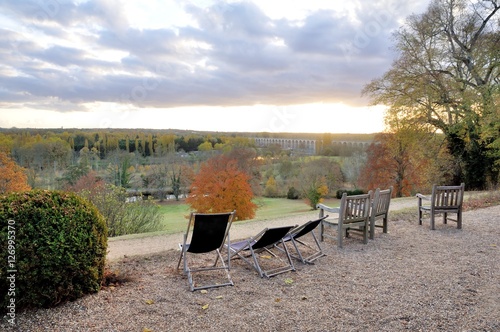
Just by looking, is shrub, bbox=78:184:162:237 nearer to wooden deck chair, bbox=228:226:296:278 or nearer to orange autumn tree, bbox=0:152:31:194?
wooden deck chair, bbox=228:226:296:278

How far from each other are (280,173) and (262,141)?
50.8 ft

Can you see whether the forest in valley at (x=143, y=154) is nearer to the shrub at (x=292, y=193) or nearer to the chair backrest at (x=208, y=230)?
the shrub at (x=292, y=193)

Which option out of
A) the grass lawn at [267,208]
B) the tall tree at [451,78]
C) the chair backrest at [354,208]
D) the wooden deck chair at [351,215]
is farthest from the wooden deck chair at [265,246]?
the grass lawn at [267,208]

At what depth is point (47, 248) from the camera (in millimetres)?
3521

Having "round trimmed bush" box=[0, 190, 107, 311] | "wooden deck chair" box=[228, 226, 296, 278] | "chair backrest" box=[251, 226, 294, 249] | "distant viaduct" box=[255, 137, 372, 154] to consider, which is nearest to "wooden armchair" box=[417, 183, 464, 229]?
"wooden deck chair" box=[228, 226, 296, 278]

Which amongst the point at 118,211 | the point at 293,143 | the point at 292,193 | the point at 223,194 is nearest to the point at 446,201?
the point at 118,211

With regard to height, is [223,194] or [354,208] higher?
[354,208]

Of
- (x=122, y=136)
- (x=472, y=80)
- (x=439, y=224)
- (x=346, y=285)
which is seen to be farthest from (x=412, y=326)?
(x=122, y=136)

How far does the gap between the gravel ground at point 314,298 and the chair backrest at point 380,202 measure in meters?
1.11

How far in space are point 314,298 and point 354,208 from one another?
2.87m

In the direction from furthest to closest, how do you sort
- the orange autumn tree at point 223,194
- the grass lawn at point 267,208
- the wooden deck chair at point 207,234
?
the grass lawn at point 267,208, the orange autumn tree at point 223,194, the wooden deck chair at point 207,234

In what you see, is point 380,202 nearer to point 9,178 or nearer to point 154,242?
point 154,242

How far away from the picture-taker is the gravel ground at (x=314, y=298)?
11.3 ft

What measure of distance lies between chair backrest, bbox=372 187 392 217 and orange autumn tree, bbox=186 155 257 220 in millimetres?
19973
